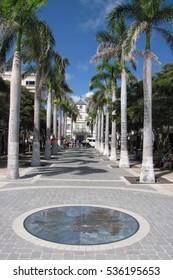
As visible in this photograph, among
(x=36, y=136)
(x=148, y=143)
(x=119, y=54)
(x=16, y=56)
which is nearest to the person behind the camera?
(x=148, y=143)

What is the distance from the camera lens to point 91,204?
9477mm

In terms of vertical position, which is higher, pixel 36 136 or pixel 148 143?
pixel 36 136

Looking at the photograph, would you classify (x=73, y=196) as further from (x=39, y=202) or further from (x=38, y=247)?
(x=38, y=247)

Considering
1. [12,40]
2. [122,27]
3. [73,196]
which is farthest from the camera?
[122,27]

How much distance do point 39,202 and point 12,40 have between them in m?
9.50

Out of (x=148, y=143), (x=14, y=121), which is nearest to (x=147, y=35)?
(x=148, y=143)

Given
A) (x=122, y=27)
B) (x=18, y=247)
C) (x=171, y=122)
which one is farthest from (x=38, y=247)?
(x=122, y=27)

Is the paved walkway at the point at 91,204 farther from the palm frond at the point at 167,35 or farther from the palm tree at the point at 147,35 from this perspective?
the palm frond at the point at 167,35

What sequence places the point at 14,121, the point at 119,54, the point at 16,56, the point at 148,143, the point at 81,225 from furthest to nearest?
1. the point at 119,54
2. the point at 16,56
3. the point at 148,143
4. the point at 14,121
5. the point at 81,225

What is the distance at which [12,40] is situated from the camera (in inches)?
632

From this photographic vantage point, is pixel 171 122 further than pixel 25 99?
No

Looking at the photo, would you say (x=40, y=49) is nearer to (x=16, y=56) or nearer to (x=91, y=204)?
(x=16, y=56)

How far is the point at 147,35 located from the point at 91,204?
366 inches

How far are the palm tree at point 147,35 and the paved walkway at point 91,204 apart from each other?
4.61ft
